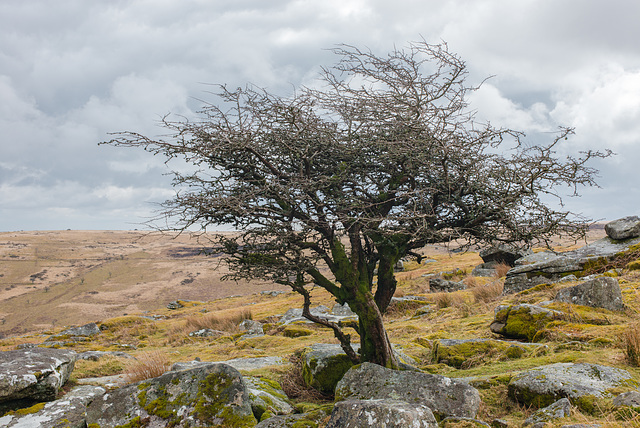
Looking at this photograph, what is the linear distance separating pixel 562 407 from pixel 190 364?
8.66 meters

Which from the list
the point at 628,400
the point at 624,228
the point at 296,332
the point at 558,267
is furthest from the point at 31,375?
the point at 624,228

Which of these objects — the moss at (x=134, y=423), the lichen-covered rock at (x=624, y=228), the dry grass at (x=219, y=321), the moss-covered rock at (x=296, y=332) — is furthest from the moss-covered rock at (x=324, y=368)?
the lichen-covered rock at (x=624, y=228)

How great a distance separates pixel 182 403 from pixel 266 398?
1.61 metres

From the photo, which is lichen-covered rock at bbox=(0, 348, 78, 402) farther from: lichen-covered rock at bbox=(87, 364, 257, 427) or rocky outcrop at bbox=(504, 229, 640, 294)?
rocky outcrop at bbox=(504, 229, 640, 294)

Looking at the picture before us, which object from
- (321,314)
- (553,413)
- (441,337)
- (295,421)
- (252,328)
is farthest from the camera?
(321,314)

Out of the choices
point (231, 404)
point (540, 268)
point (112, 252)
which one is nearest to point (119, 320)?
point (231, 404)

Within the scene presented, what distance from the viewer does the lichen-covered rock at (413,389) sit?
6.10m

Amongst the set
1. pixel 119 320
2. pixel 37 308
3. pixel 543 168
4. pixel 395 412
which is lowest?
pixel 37 308

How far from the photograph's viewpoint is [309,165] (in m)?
7.70

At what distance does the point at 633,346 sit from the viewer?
7047 millimetres

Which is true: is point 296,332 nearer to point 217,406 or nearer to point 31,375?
point 217,406

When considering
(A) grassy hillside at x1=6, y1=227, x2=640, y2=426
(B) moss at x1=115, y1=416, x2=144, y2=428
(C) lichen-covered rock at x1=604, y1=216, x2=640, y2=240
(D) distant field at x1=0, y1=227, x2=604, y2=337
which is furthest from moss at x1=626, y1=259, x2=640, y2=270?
(D) distant field at x1=0, y1=227, x2=604, y2=337

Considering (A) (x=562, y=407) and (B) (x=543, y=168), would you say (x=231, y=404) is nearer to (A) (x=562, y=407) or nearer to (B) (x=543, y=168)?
(A) (x=562, y=407)

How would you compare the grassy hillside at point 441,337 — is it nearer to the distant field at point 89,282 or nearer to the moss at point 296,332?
the moss at point 296,332
